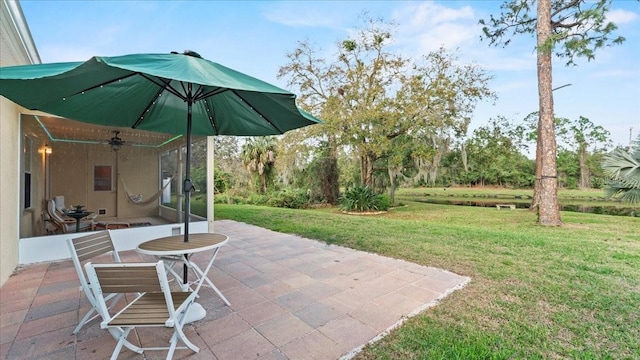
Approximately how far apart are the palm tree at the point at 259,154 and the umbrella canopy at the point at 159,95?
12.3m

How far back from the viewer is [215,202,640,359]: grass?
71.7 inches

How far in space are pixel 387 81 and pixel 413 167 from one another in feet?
14.7

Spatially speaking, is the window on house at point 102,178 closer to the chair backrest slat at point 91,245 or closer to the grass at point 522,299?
the grass at point 522,299

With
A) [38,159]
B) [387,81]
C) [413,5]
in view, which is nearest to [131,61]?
[38,159]

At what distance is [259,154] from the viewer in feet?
50.6

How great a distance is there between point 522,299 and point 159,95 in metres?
3.66

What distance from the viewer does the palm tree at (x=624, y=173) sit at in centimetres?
619

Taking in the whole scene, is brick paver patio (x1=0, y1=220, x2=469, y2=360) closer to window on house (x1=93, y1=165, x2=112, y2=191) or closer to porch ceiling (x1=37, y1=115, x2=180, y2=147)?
porch ceiling (x1=37, y1=115, x2=180, y2=147)

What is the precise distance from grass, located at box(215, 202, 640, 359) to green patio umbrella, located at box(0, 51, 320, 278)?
1845mm

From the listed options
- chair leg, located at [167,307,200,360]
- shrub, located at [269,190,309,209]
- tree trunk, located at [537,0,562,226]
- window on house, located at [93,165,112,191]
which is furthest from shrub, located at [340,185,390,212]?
chair leg, located at [167,307,200,360]

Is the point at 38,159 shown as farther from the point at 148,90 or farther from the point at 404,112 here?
the point at 404,112

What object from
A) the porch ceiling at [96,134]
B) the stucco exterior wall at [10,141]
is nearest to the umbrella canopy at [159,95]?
the stucco exterior wall at [10,141]

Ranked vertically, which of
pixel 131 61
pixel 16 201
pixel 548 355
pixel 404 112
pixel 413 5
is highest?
pixel 413 5

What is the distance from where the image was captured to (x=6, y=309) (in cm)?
237
